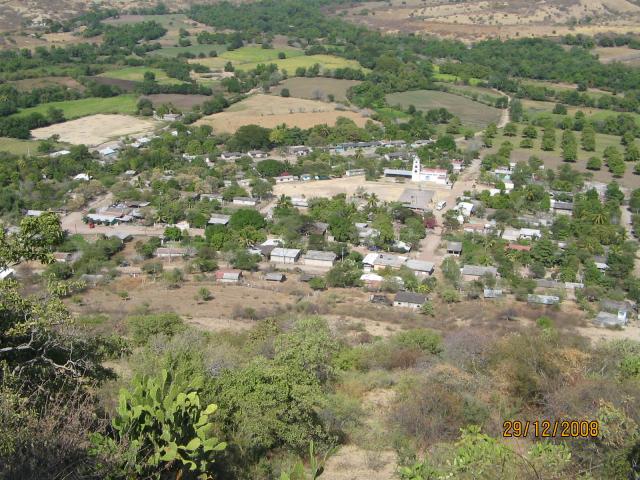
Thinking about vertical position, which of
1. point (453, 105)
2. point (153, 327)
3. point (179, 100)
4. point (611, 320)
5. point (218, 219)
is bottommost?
point (453, 105)

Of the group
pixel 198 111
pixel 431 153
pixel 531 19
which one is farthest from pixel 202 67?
pixel 531 19

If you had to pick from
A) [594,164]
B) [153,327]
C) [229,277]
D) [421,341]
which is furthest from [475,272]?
[594,164]

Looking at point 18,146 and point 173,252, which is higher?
point 173,252

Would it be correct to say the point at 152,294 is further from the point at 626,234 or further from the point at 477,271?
the point at 626,234

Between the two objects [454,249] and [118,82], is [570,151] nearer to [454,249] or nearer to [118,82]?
[454,249]

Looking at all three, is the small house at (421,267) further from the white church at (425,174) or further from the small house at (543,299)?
the white church at (425,174)

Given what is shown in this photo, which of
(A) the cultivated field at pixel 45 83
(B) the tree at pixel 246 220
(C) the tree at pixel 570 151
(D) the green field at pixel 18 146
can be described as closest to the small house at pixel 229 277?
(B) the tree at pixel 246 220
